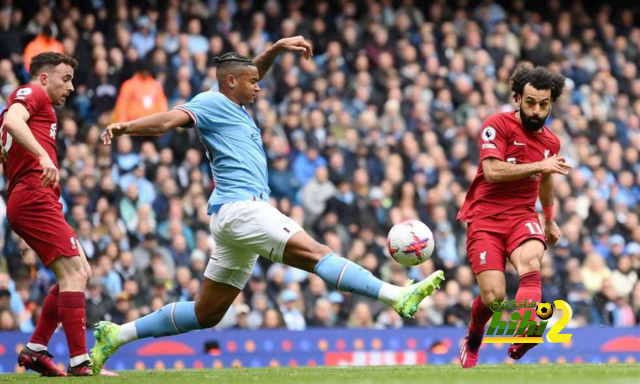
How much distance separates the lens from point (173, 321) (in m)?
8.68

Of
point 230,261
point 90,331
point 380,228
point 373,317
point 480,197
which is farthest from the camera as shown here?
point 380,228

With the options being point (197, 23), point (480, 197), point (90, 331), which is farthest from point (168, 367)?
point (197, 23)

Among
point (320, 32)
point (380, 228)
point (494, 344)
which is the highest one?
point (320, 32)

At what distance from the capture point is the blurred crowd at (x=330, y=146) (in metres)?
13.8

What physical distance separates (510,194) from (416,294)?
6.38ft

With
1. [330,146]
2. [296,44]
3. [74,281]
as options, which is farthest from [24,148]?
[330,146]

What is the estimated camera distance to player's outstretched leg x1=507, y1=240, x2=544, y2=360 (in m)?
8.55

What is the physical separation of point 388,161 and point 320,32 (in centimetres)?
274

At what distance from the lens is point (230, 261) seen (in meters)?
8.40

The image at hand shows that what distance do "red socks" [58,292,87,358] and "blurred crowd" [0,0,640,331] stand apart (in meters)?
4.36

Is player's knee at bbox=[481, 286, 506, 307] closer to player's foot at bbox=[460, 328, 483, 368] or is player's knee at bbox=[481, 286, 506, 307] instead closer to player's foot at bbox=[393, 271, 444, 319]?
player's foot at bbox=[460, 328, 483, 368]

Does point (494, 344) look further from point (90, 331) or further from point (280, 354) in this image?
point (90, 331)

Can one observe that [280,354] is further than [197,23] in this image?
No

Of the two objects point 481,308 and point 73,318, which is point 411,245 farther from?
point 73,318
